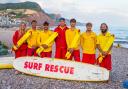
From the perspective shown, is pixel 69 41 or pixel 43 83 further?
pixel 69 41

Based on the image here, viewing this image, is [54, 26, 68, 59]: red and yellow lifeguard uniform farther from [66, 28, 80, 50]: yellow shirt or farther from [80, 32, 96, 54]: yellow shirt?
[80, 32, 96, 54]: yellow shirt

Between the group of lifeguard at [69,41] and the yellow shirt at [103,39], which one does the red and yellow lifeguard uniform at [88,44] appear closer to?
the group of lifeguard at [69,41]

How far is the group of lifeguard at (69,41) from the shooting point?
11719mm

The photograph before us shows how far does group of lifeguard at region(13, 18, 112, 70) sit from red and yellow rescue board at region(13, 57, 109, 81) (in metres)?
0.29

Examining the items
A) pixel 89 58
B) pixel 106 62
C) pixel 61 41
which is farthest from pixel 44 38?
pixel 106 62

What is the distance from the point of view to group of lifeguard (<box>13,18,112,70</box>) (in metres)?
11.7

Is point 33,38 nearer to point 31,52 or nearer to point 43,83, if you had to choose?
point 31,52

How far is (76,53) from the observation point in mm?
11906

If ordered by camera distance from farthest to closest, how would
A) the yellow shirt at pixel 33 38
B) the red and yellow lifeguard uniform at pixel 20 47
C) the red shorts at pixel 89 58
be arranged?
1. the red and yellow lifeguard uniform at pixel 20 47
2. the yellow shirt at pixel 33 38
3. the red shorts at pixel 89 58

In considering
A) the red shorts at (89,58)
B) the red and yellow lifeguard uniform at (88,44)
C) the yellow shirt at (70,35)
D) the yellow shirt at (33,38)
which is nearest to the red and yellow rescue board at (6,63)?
the yellow shirt at (33,38)

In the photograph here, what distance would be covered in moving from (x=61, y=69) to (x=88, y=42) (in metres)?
1.22

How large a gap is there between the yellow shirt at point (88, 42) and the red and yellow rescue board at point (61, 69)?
0.49m

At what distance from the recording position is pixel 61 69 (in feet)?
39.0

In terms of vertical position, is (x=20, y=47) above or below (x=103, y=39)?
below
